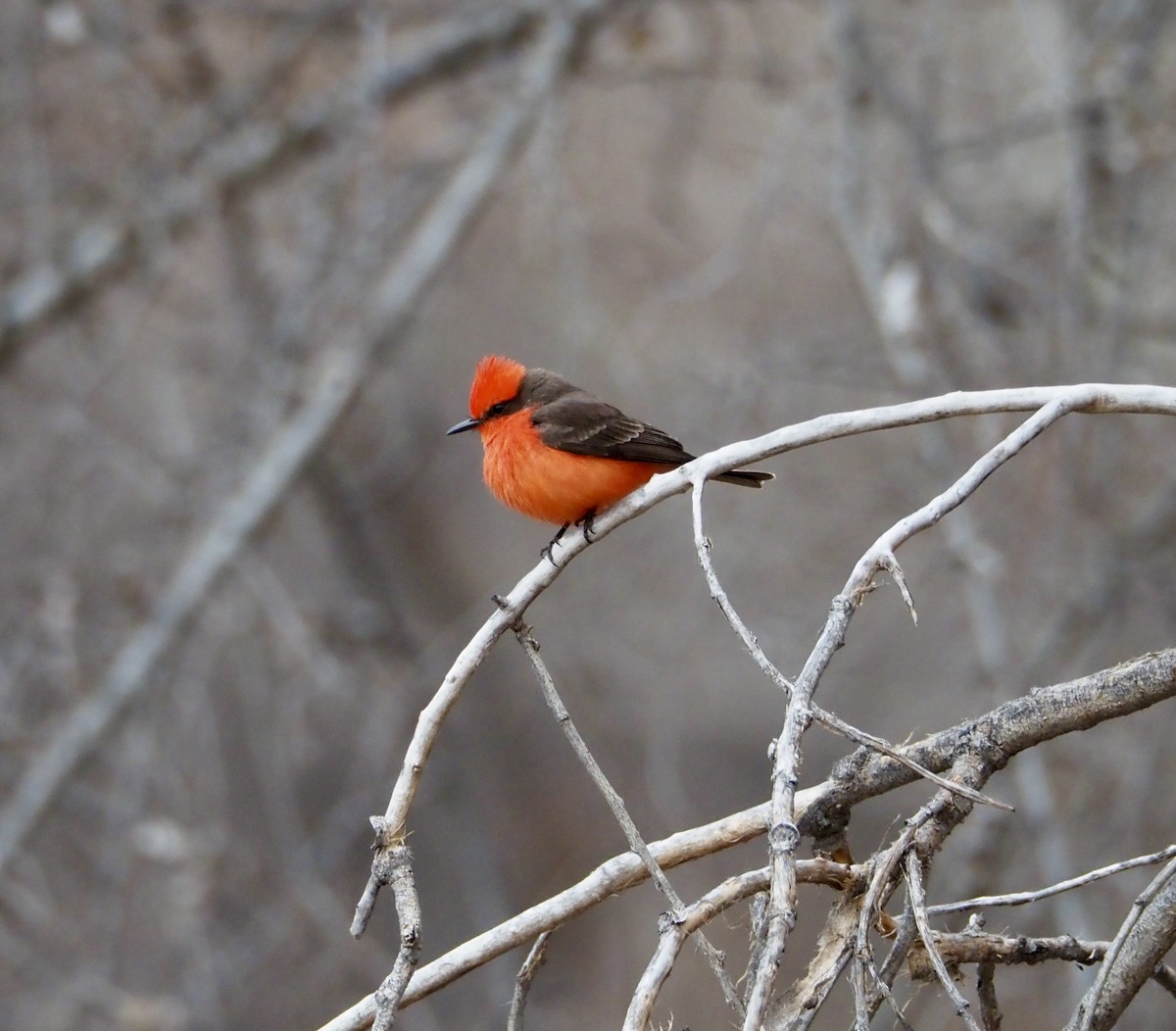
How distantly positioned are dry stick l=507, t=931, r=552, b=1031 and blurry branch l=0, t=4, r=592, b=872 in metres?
4.04

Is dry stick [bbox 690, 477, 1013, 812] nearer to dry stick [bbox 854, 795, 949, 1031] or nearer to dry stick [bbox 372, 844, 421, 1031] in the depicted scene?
dry stick [bbox 854, 795, 949, 1031]

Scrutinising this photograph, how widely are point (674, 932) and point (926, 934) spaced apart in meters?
0.32

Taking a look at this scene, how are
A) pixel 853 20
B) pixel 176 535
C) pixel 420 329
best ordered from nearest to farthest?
pixel 853 20
pixel 176 535
pixel 420 329

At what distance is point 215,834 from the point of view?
711cm

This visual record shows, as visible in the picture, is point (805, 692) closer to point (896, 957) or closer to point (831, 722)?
point (831, 722)

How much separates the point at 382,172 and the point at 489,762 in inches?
165

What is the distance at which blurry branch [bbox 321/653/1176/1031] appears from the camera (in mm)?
2006

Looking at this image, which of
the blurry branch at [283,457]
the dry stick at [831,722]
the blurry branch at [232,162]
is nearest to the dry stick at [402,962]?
the dry stick at [831,722]

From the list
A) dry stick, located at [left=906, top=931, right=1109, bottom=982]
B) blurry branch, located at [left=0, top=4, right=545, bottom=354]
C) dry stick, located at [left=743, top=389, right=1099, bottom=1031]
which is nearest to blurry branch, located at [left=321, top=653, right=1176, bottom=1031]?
dry stick, located at [left=906, top=931, right=1109, bottom=982]

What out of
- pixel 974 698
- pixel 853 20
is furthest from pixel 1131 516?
pixel 853 20

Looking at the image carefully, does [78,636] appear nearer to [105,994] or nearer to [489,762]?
[105,994]

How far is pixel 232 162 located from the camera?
6.80 m

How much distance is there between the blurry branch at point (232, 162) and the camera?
6551 mm

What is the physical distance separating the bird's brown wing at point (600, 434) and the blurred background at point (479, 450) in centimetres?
142
